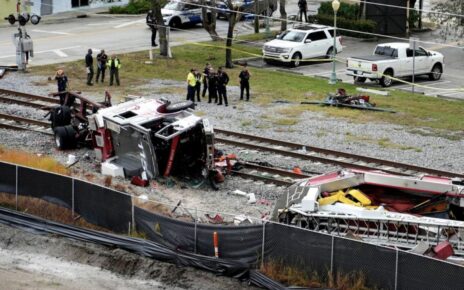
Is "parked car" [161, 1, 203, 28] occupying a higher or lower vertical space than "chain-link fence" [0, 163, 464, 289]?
higher

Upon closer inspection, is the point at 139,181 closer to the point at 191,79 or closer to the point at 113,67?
the point at 191,79

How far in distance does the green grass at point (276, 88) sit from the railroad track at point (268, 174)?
654 centimetres

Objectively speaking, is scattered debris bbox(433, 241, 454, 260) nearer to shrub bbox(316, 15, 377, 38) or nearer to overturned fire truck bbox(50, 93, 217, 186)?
overturned fire truck bbox(50, 93, 217, 186)

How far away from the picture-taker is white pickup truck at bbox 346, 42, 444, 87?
38.2 meters

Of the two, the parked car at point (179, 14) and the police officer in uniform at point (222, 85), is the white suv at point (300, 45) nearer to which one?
the parked car at point (179, 14)

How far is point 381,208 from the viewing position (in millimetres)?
18297

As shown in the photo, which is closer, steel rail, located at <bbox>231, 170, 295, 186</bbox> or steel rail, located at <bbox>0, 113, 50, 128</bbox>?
steel rail, located at <bbox>231, 170, 295, 186</bbox>

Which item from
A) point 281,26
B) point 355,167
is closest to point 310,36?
point 281,26

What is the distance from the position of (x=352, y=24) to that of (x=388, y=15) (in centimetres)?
188

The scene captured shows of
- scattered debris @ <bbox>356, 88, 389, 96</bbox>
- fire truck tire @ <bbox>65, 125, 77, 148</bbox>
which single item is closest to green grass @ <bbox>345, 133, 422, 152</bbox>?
scattered debris @ <bbox>356, 88, 389, 96</bbox>

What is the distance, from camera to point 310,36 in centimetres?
4325

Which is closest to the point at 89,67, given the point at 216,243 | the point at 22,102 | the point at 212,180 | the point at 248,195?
the point at 22,102

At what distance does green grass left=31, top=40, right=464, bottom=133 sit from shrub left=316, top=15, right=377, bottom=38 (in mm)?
6612

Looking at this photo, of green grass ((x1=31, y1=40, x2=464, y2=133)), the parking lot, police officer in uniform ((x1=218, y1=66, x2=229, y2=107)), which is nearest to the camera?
green grass ((x1=31, y1=40, x2=464, y2=133))
